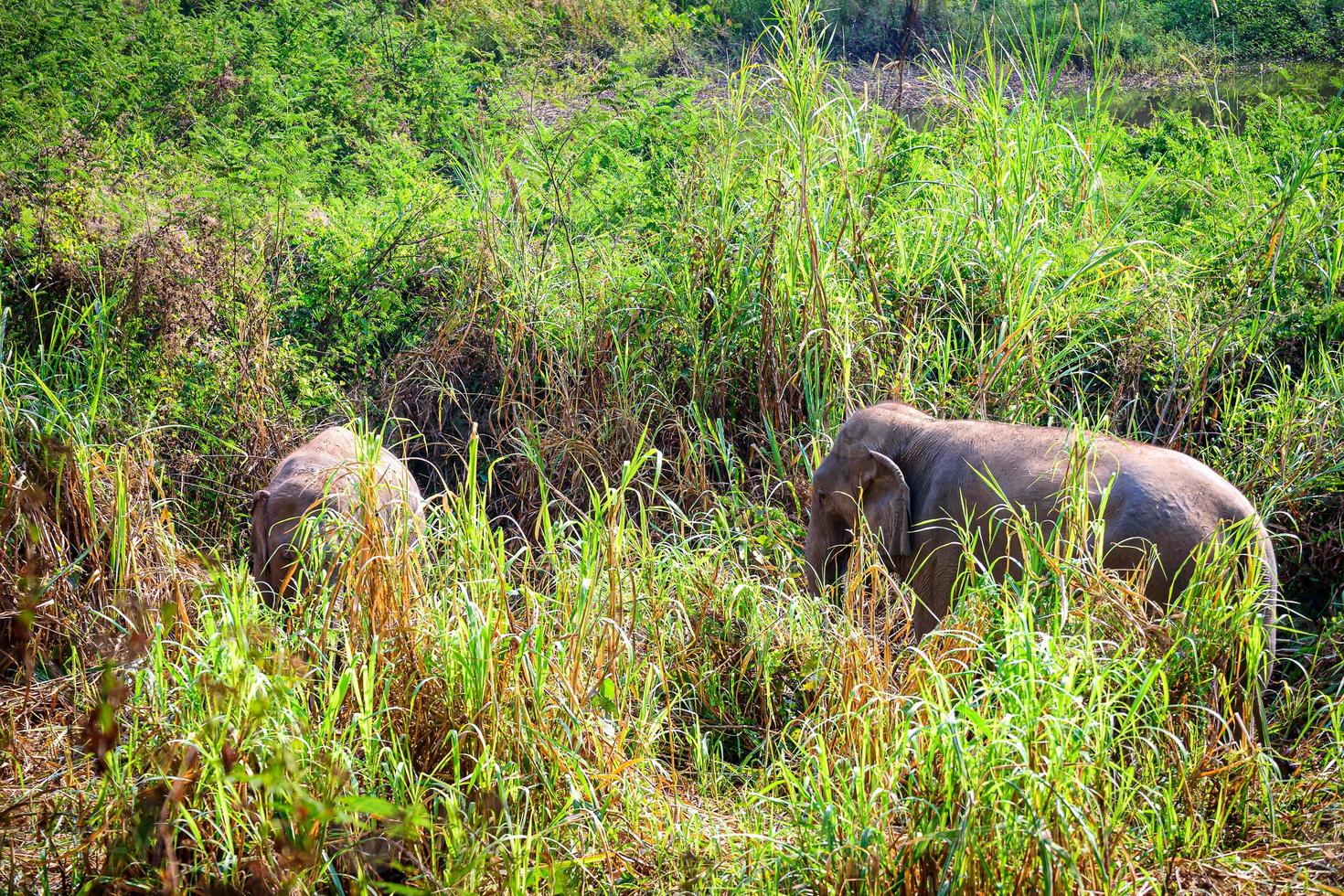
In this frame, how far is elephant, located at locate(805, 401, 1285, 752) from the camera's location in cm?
382

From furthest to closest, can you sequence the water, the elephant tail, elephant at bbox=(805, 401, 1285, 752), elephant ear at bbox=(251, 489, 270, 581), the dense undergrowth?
the water, elephant ear at bbox=(251, 489, 270, 581), elephant at bbox=(805, 401, 1285, 752), the elephant tail, the dense undergrowth

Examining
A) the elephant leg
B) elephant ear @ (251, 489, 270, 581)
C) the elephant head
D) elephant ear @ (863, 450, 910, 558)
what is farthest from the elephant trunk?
elephant ear @ (251, 489, 270, 581)

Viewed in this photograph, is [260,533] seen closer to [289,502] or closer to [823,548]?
[289,502]

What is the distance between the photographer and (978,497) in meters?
4.43

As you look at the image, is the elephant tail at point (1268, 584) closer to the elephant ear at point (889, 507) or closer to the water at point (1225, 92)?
the elephant ear at point (889, 507)

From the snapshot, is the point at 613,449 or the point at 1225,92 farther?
the point at 1225,92

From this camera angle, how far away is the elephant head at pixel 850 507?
462 centimetres

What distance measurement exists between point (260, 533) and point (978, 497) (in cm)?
274

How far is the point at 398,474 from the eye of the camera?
4715mm

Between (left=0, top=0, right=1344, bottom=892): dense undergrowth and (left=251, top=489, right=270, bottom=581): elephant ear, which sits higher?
(left=0, top=0, right=1344, bottom=892): dense undergrowth

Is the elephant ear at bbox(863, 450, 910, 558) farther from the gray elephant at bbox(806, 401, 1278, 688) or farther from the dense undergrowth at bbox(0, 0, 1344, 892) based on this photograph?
the dense undergrowth at bbox(0, 0, 1344, 892)

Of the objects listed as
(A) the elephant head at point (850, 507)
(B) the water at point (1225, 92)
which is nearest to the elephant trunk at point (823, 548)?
(A) the elephant head at point (850, 507)

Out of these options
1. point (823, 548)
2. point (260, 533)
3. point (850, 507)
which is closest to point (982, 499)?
point (850, 507)

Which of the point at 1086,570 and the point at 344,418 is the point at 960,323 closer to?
the point at 1086,570
